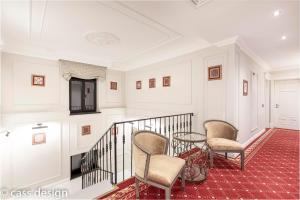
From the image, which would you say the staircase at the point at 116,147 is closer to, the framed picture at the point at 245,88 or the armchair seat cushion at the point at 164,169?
the armchair seat cushion at the point at 164,169

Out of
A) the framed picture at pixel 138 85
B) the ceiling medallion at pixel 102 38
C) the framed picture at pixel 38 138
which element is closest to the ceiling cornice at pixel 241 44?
the ceiling medallion at pixel 102 38

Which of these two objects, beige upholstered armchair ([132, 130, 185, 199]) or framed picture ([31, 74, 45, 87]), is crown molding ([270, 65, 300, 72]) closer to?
beige upholstered armchair ([132, 130, 185, 199])

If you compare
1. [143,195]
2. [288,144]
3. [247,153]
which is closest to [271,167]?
[247,153]

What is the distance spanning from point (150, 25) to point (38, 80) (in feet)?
13.0

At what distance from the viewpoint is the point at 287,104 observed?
21.9 ft

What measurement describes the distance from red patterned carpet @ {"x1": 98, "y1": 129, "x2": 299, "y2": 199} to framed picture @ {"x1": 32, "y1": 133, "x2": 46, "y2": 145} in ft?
11.9

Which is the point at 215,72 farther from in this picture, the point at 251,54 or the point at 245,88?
the point at 251,54

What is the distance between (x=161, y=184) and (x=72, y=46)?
414 cm

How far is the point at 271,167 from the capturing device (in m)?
2.96

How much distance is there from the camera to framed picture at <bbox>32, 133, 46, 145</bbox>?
15.1 ft

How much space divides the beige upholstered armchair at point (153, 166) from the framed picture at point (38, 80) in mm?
4146

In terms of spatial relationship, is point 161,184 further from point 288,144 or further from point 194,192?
point 288,144

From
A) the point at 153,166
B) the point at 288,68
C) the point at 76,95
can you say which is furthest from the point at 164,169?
the point at 288,68

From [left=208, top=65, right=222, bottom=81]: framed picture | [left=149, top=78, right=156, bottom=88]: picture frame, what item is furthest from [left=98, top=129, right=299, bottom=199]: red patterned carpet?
[left=149, top=78, right=156, bottom=88]: picture frame
